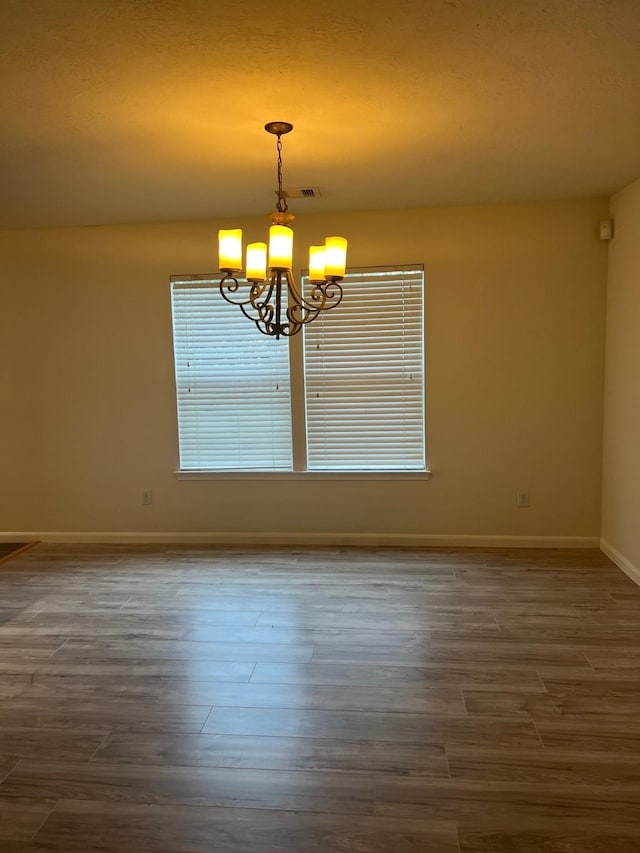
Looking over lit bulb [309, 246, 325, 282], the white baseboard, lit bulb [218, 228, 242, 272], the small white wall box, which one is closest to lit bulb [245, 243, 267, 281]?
lit bulb [218, 228, 242, 272]

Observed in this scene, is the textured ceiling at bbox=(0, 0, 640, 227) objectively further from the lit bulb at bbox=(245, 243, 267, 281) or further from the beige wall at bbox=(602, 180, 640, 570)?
the lit bulb at bbox=(245, 243, 267, 281)

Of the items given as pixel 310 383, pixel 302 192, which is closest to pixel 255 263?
pixel 302 192

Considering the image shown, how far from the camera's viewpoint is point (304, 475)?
178 inches

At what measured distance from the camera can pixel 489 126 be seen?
267 centimetres

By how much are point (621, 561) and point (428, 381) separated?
1.82 meters

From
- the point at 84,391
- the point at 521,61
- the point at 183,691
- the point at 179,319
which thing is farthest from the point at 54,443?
the point at 521,61

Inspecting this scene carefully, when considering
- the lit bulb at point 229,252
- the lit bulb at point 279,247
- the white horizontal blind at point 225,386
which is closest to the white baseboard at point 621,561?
the white horizontal blind at point 225,386

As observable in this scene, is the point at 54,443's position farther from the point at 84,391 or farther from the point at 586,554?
the point at 586,554

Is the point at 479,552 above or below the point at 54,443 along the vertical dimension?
below

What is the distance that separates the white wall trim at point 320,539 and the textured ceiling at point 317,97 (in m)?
2.52

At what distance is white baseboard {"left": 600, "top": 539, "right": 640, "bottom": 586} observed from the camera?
3639 mm

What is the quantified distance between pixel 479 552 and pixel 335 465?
4.19 feet

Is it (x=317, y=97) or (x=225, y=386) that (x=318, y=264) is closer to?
(x=317, y=97)

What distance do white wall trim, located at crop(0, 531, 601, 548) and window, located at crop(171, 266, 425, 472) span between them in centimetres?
55
